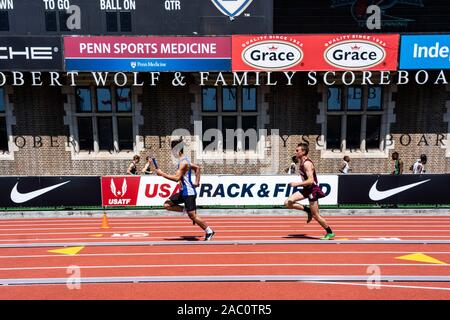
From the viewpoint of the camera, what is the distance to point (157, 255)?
607 centimetres

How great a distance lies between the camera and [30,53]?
492 inches

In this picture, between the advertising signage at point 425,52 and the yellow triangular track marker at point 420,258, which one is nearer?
the yellow triangular track marker at point 420,258

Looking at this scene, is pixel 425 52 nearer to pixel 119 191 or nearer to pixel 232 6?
pixel 232 6

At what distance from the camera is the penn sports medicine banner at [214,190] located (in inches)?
408

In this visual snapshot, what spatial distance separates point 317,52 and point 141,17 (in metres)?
7.66

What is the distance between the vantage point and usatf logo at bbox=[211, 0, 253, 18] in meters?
13.3

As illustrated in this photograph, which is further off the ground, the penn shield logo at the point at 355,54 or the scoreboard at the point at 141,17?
the scoreboard at the point at 141,17

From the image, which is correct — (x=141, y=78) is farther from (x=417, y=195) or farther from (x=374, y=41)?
(x=417, y=195)

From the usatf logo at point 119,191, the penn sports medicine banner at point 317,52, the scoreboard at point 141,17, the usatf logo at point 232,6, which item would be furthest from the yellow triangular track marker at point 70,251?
the usatf logo at point 232,6

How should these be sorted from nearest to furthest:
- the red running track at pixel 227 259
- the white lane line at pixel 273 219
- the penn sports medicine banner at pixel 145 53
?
the red running track at pixel 227 259 → the white lane line at pixel 273 219 → the penn sports medicine banner at pixel 145 53

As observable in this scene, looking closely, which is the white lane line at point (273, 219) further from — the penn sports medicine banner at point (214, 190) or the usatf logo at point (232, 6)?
the usatf logo at point (232, 6)

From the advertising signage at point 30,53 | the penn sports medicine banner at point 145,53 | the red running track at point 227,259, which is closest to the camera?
the red running track at point 227,259

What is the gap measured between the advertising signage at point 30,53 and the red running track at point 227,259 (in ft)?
22.0

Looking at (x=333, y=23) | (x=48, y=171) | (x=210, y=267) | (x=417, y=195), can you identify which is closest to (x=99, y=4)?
(x=48, y=171)
